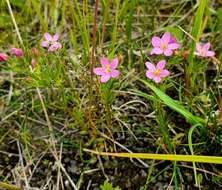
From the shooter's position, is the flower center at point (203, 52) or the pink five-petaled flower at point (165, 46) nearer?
the pink five-petaled flower at point (165, 46)

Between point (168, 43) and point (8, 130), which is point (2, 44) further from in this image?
point (168, 43)

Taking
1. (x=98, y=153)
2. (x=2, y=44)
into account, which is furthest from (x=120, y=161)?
(x=2, y=44)

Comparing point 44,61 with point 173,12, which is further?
point 173,12

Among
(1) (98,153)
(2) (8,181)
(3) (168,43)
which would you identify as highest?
(3) (168,43)

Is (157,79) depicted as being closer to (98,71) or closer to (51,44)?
(98,71)

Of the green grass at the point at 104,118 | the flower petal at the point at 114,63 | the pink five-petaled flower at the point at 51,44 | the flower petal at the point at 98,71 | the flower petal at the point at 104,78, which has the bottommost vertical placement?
the green grass at the point at 104,118

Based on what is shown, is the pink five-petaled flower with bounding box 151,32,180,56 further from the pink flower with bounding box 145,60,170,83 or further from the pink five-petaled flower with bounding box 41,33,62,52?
the pink five-petaled flower with bounding box 41,33,62,52

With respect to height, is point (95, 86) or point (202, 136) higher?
point (95, 86)

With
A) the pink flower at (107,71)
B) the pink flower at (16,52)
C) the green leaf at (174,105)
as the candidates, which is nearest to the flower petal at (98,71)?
the pink flower at (107,71)

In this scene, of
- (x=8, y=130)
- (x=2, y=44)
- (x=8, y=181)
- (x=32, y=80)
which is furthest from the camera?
(x=2, y=44)

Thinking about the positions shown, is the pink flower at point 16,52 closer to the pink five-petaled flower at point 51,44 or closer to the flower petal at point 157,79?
the pink five-petaled flower at point 51,44

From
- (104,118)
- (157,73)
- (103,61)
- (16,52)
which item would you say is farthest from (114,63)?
(16,52)
